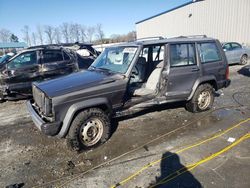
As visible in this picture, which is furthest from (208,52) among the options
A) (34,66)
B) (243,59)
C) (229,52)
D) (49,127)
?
(243,59)

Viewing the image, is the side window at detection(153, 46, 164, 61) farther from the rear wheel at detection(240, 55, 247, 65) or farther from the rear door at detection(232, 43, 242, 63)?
the rear wheel at detection(240, 55, 247, 65)

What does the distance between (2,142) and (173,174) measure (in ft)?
12.0

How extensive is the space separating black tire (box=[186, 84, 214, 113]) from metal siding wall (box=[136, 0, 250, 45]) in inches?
579

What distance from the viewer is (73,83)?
13.1ft

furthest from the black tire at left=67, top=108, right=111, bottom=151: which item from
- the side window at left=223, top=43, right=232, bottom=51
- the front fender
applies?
the side window at left=223, top=43, right=232, bottom=51

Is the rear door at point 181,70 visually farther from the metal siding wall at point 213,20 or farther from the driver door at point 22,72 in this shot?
the metal siding wall at point 213,20

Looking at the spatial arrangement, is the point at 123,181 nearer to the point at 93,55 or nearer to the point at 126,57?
the point at 126,57

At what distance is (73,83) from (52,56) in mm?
→ 4332

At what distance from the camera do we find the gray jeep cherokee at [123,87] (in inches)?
145

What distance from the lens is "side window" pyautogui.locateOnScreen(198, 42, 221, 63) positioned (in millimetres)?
5312

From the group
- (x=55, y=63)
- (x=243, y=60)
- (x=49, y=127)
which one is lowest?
(x=49, y=127)

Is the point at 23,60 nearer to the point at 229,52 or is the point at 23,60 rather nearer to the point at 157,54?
the point at 157,54

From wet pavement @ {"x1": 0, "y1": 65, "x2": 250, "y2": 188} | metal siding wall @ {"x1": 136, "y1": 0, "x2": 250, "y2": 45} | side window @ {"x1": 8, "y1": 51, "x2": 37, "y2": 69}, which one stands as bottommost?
wet pavement @ {"x1": 0, "y1": 65, "x2": 250, "y2": 188}

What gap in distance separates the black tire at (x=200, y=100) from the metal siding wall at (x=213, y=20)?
579 inches
